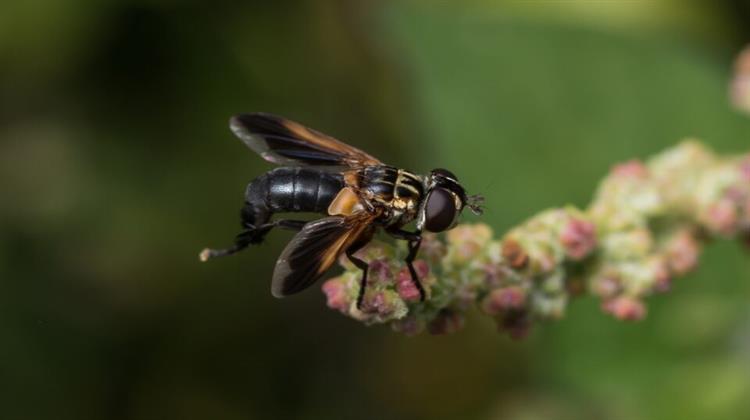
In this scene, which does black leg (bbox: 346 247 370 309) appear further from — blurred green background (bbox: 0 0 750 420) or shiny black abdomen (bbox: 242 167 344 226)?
blurred green background (bbox: 0 0 750 420)

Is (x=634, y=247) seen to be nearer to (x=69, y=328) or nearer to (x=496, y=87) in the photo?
(x=496, y=87)

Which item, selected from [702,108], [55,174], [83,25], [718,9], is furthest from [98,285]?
[718,9]

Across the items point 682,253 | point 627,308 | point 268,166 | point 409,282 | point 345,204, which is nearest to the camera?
point 409,282

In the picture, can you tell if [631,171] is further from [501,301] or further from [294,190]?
[294,190]

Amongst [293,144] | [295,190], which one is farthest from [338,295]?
[293,144]

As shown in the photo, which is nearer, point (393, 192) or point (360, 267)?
point (360, 267)

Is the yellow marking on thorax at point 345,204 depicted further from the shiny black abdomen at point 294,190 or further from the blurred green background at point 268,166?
the blurred green background at point 268,166
